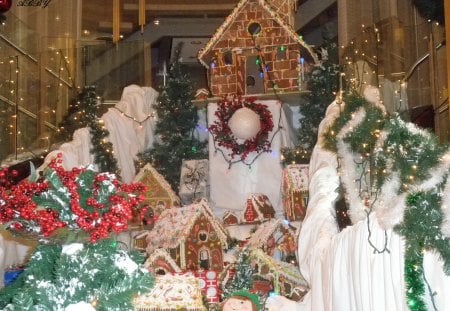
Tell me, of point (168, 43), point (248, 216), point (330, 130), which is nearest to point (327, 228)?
point (330, 130)

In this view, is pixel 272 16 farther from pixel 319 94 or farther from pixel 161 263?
pixel 161 263

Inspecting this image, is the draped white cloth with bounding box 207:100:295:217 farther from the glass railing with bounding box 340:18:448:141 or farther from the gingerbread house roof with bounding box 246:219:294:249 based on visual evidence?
the gingerbread house roof with bounding box 246:219:294:249

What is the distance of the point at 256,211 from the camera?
880cm

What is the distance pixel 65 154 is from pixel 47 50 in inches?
131

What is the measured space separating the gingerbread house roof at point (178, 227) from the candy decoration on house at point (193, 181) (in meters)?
1.45

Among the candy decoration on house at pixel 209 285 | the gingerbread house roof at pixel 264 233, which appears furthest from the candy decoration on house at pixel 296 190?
the candy decoration on house at pixel 209 285

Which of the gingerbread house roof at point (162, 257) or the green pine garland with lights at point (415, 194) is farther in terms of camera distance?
the gingerbread house roof at point (162, 257)

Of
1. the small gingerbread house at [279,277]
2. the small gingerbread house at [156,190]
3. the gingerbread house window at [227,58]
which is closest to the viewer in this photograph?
the small gingerbread house at [279,277]

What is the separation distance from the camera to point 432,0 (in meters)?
8.82

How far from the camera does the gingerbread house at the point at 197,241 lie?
7645 millimetres

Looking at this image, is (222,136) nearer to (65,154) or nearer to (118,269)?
(65,154)

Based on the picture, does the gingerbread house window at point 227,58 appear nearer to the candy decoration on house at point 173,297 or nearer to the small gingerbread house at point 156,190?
the small gingerbread house at point 156,190

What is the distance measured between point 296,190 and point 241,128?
1.22m

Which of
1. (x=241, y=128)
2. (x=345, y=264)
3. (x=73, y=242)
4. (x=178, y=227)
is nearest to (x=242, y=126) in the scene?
(x=241, y=128)
